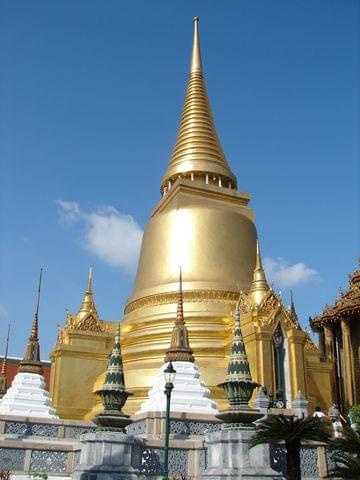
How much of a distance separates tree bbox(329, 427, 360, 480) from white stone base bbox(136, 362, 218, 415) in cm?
592

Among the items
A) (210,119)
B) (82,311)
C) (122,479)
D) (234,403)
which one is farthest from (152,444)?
(210,119)

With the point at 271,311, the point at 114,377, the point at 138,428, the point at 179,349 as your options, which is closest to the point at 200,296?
the point at 271,311

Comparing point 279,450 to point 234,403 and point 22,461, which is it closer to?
point 234,403

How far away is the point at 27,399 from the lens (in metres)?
16.6

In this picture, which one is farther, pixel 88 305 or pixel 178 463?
pixel 88 305

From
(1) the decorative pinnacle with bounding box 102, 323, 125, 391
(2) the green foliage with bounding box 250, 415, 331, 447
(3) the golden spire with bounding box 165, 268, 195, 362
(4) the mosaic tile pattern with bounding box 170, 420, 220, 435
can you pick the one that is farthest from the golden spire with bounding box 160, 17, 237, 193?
(2) the green foliage with bounding box 250, 415, 331, 447

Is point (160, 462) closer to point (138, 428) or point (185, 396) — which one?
point (138, 428)

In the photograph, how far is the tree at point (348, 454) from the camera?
23.9ft

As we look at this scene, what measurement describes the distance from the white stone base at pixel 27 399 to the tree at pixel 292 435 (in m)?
9.72

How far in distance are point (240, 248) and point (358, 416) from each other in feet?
32.0

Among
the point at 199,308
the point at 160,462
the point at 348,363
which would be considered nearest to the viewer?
the point at 160,462

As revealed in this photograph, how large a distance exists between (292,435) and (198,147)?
62.2 ft

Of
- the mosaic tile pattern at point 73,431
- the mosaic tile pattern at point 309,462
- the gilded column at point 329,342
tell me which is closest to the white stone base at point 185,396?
the mosaic tile pattern at point 73,431

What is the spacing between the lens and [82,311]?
846 inches
